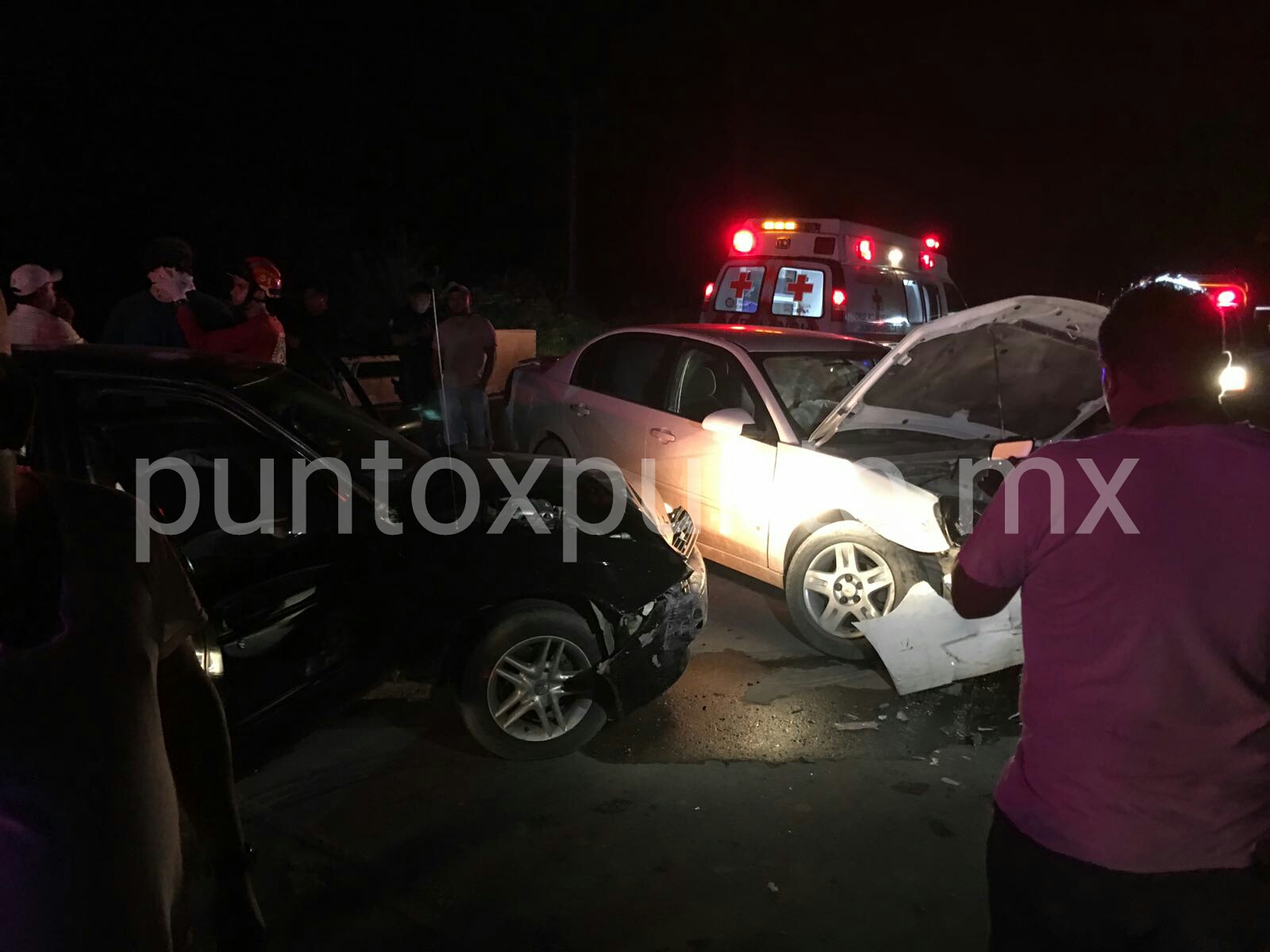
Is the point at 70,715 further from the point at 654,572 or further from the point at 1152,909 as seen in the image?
the point at 654,572

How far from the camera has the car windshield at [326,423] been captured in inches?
146

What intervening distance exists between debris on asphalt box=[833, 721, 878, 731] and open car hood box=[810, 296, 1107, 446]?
1.49 metres

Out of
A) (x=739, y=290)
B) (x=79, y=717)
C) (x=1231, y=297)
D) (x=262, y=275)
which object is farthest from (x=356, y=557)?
(x=1231, y=297)

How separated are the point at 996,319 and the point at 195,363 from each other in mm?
3453

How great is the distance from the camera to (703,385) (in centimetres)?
637

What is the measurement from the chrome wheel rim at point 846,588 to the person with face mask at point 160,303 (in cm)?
392

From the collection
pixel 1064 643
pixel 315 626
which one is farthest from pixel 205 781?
pixel 315 626

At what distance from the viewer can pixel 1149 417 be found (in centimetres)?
161

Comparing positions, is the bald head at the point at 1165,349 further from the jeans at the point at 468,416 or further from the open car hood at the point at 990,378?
the jeans at the point at 468,416

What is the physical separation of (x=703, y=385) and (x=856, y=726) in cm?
268

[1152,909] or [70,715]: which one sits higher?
[70,715]

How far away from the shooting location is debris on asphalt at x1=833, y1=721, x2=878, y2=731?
14.3 ft

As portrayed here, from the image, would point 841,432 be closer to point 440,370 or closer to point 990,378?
point 990,378

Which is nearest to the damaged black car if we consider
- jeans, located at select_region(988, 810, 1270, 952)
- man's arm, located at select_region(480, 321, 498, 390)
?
jeans, located at select_region(988, 810, 1270, 952)
